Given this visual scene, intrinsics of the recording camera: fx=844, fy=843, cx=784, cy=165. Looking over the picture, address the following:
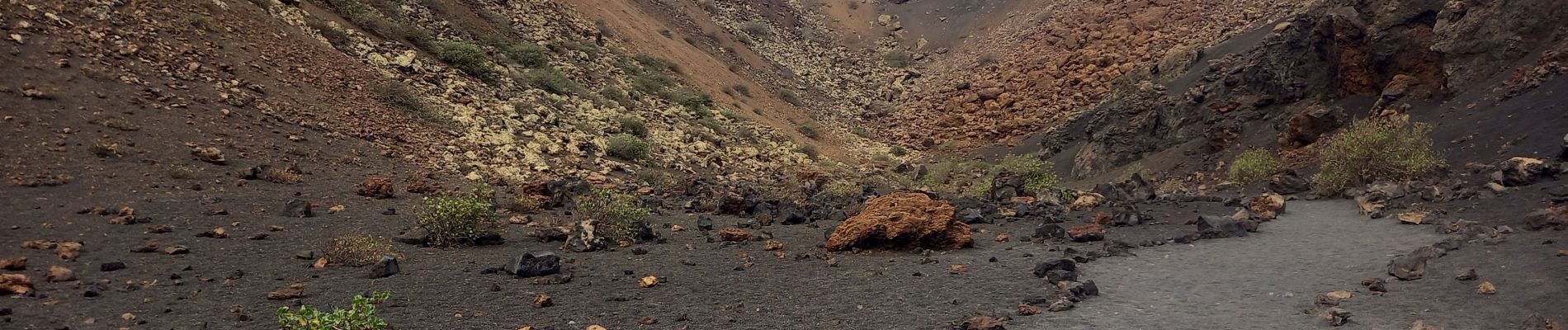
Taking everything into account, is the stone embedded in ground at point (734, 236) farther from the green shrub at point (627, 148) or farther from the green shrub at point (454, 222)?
the green shrub at point (627, 148)

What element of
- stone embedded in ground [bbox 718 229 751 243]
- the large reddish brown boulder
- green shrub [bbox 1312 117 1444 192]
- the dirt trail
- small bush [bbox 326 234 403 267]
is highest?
green shrub [bbox 1312 117 1444 192]

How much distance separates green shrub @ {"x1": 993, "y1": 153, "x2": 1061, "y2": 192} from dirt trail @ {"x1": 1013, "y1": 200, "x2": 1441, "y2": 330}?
18.8ft

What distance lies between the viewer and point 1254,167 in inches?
600

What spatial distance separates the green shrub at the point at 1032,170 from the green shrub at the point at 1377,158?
4528mm

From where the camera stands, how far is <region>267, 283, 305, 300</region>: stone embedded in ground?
22.6 ft

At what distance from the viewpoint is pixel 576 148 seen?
57.8ft

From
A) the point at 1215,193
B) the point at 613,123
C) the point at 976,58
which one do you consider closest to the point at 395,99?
the point at 613,123

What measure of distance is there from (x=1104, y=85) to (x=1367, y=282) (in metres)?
21.2

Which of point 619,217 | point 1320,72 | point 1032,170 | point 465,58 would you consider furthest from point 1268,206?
point 465,58

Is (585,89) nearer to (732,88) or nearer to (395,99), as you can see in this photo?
(395,99)

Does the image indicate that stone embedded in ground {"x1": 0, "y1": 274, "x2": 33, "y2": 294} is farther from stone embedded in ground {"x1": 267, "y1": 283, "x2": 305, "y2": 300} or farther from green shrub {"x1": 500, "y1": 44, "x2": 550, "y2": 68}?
green shrub {"x1": 500, "y1": 44, "x2": 550, "y2": 68}

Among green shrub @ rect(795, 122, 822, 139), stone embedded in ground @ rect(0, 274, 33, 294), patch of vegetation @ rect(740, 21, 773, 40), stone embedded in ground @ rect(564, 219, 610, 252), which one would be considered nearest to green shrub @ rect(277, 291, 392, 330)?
stone embedded in ground @ rect(0, 274, 33, 294)

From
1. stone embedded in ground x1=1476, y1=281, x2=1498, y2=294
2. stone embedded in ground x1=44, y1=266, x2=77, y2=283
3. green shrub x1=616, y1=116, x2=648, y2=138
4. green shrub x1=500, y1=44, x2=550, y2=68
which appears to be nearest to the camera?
stone embedded in ground x1=1476, y1=281, x2=1498, y2=294

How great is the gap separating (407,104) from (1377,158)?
16.8 meters
